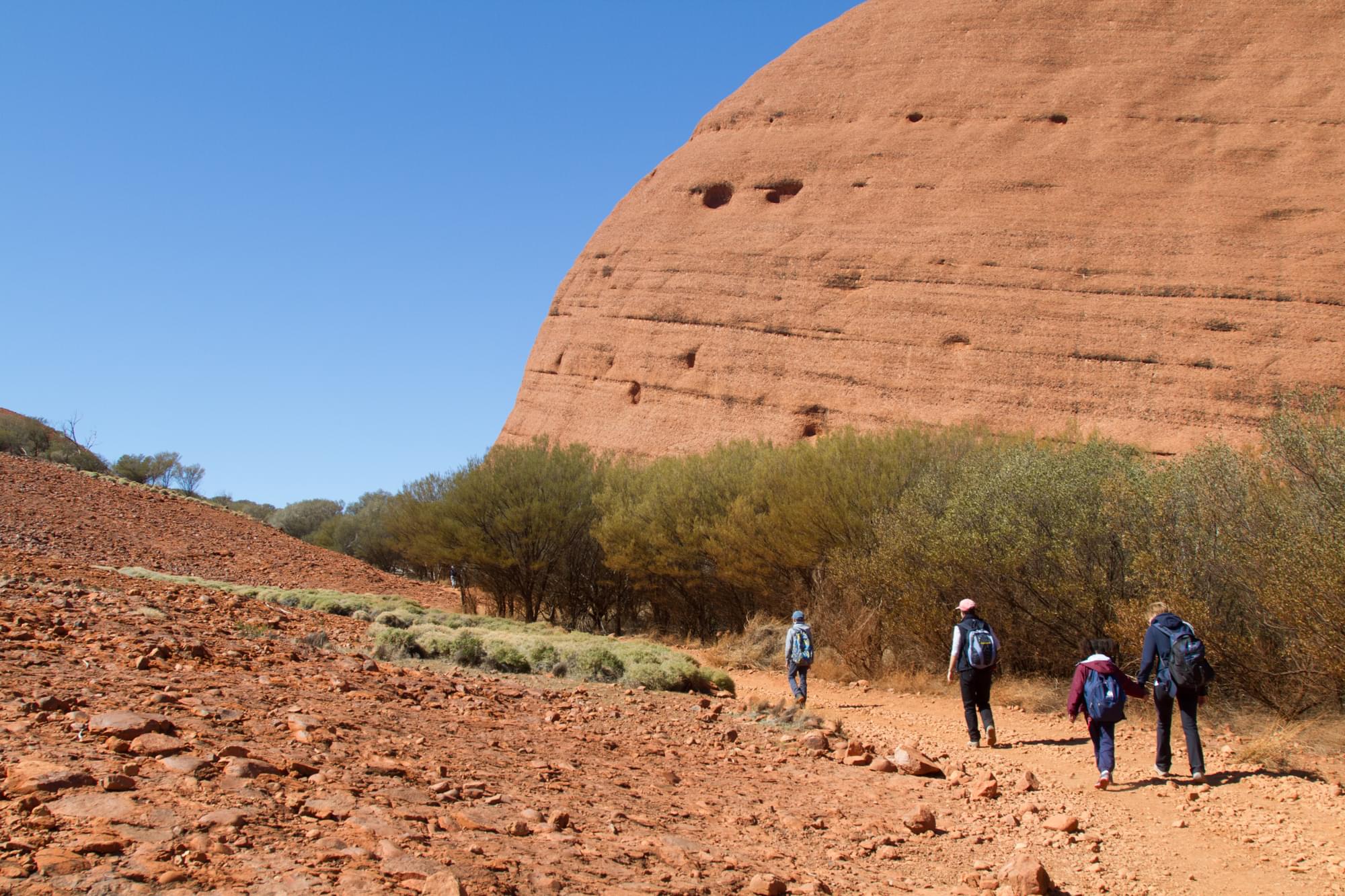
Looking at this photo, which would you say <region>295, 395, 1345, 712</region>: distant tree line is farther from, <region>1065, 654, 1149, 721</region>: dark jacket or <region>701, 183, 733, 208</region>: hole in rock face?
<region>701, 183, 733, 208</region>: hole in rock face

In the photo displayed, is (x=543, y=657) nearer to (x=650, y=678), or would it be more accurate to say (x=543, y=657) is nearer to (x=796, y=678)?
(x=650, y=678)

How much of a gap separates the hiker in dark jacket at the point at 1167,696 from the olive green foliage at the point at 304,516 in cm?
4574

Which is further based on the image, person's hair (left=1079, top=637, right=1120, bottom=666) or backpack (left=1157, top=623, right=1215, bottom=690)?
person's hair (left=1079, top=637, right=1120, bottom=666)

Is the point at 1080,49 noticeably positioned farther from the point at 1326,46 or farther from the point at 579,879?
the point at 579,879

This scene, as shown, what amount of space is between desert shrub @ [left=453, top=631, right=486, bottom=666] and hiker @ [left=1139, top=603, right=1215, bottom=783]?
6.77 metres

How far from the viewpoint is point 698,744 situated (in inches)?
315

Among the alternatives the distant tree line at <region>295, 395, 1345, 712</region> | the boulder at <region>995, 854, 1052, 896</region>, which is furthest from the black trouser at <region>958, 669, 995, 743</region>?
the boulder at <region>995, 854, 1052, 896</region>

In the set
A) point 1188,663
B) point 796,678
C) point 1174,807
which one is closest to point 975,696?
point 1188,663

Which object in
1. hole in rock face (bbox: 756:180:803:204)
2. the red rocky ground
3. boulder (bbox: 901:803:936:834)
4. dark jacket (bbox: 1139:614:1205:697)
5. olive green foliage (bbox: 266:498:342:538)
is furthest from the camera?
olive green foliage (bbox: 266:498:342:538)

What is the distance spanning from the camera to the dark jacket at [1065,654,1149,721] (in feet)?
26.1

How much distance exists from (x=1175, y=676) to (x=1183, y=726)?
43cm

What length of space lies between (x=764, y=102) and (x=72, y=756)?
37515 millimetres

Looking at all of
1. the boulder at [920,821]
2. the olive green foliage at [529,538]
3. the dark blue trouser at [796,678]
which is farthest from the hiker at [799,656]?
the olive green foliage at [529,538]

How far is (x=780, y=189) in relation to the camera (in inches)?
1407
